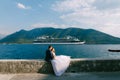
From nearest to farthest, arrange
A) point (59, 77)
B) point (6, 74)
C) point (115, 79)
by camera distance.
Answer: point (115, 79)
point (59, 77)
point (6, 74)

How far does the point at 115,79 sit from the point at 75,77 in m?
1.86

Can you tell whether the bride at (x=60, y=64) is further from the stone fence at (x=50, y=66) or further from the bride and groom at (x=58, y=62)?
the stone fence at (x=50, y=66)

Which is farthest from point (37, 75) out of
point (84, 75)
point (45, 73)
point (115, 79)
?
point (115, 79)

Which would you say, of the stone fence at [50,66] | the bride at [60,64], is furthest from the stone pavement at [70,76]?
the stone fence at [50,66]

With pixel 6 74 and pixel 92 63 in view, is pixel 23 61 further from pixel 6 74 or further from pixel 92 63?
pixel 92 63

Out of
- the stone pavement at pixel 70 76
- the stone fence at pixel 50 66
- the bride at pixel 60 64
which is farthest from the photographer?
the stone fence at pixel 50 66

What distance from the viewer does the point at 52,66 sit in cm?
1280

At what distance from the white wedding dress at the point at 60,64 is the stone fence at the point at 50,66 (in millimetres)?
245

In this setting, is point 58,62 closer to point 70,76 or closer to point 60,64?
point 60,64

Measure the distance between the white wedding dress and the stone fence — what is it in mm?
245

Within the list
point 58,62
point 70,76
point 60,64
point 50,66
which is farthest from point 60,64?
point 70,76

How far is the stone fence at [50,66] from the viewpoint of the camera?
1274 centimetres

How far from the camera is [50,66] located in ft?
42.1

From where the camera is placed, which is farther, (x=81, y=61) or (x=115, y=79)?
(x=81, y=61)
